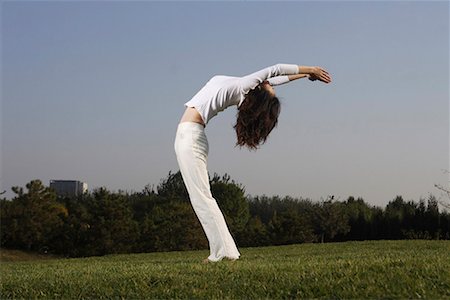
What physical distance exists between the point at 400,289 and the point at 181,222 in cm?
2579

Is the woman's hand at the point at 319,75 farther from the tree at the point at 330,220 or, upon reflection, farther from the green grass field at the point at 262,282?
the tree at the point at 330,220

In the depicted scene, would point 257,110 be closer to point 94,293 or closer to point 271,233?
point 94,293

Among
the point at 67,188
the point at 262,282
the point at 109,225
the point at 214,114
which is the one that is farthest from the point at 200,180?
the point at 67,188

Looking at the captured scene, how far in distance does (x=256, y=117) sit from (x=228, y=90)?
494mm

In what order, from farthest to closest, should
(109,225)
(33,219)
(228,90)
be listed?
(33,219) → (109,225) → (228,90)

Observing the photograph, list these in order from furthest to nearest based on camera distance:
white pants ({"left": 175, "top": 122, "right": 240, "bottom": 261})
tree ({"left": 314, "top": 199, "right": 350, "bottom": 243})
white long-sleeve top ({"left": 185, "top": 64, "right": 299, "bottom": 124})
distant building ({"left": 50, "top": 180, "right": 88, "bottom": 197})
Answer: distant building ({"left": 50, "top": 180, "right": 88, "bottom": 197})
tree ({"left": 314, "top": 199, "right": 350, "bottom": 243})
white pants ({"left": 175, "top": 122, "right": 240, "bottom": 261})
white long-sleeve top ({"left": 185, "top": 64, "right": 299, "bottom": 124})

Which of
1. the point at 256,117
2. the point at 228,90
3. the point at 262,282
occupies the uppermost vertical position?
the point at 228,90

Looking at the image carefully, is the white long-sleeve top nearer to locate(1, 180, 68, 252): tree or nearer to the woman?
the woman

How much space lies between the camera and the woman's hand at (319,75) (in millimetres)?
7910

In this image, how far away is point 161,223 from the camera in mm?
30969

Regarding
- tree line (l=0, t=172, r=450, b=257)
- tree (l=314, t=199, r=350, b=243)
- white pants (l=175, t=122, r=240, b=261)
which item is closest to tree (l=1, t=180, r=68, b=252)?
tree line (l=0, t=172, r=450, b=257)

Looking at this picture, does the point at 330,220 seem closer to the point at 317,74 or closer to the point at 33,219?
the point at 33,219

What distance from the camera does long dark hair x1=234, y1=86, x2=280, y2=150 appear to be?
7.63 m

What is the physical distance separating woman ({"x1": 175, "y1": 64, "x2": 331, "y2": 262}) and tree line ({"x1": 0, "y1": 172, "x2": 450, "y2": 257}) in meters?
21.0
